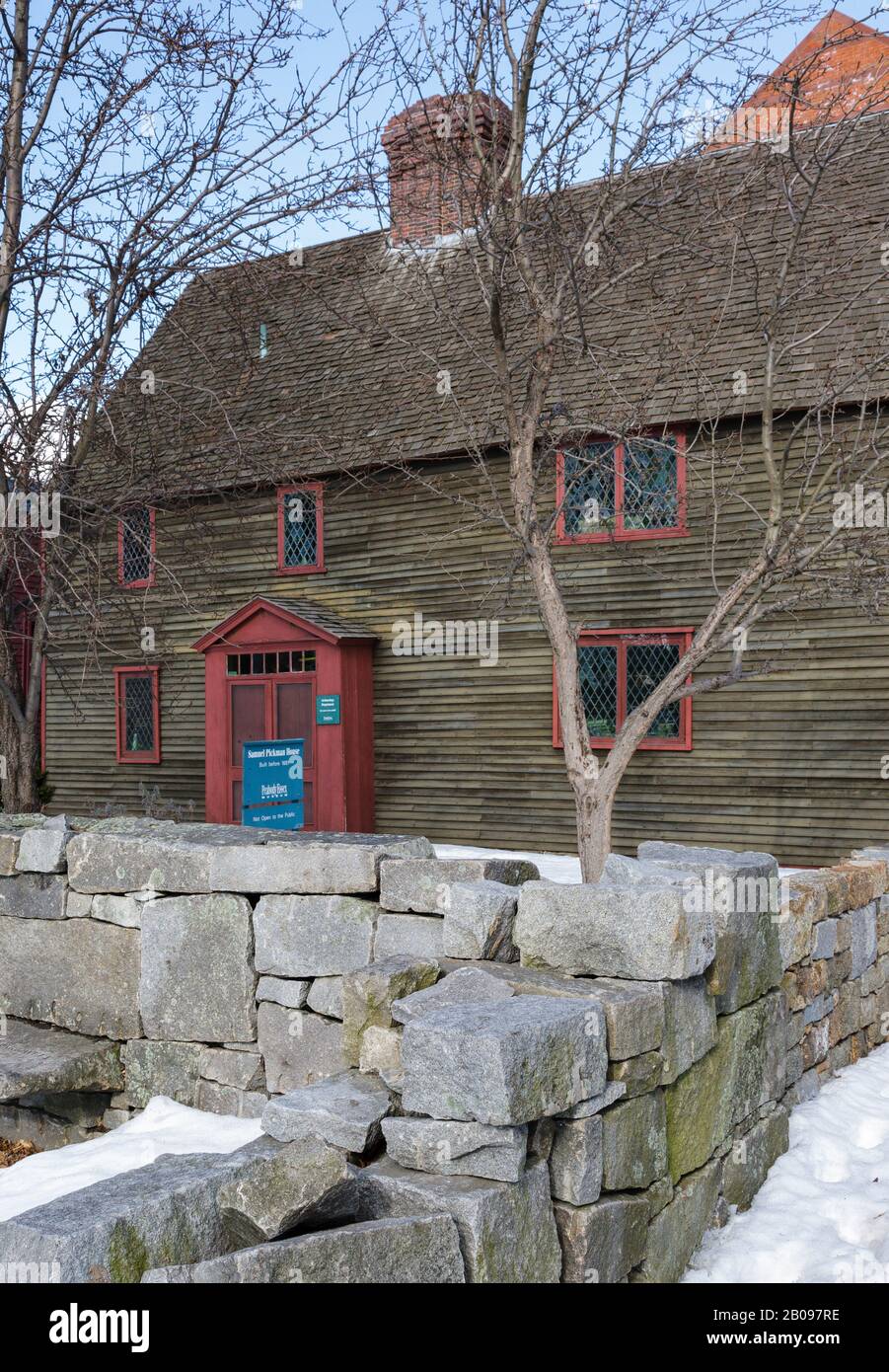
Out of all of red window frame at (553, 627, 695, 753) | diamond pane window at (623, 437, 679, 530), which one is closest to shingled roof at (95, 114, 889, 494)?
diamond pane window at (623, 437, 679, 530)

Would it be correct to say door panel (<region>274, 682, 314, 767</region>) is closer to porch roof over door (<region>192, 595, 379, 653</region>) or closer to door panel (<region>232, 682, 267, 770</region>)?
door panel (<region>232, 682, 267, 770</region>)

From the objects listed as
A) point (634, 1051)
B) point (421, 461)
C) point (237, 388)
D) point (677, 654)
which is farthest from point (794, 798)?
point (634, 1051)

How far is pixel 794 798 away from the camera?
12.4 m

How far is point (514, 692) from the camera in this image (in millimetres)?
14094

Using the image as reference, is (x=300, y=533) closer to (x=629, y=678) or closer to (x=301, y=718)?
(x=301, y=718)

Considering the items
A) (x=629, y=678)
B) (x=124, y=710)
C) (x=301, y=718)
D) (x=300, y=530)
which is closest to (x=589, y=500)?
(x=629, y=678)

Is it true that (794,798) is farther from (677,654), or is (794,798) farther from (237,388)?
(237,388)

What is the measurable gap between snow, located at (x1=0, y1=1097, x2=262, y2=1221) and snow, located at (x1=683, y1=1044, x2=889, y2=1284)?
80.7 inches

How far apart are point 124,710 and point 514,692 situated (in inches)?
265

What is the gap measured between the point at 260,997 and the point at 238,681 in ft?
33.2

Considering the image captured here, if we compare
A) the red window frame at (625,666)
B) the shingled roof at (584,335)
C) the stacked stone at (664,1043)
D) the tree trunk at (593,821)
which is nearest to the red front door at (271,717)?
the shingled roof at (584,335)

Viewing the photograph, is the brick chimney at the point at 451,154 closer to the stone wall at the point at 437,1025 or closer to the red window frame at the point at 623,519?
the red window frame at the point at 623,519

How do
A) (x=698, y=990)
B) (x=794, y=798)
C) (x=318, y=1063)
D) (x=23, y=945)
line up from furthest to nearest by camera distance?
(x=794, y=798), (x=23, y=945), (x=318, y=1063), (x=698, y=990)

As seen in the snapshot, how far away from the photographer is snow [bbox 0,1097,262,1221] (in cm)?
490
